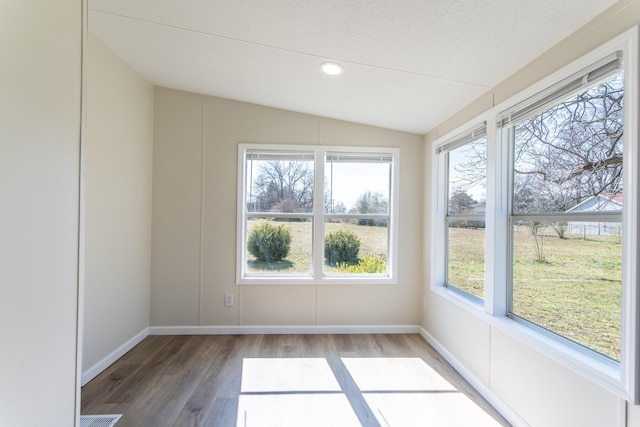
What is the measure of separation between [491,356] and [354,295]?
149 cm

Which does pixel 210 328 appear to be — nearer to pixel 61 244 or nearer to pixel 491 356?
pixel 61 244

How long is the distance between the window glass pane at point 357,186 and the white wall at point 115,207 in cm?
195

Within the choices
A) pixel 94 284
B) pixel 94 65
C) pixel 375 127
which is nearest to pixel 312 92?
pixel 375 127

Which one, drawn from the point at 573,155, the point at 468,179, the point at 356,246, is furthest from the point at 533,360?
the point at 356,246

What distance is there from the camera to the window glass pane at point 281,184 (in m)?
3.33

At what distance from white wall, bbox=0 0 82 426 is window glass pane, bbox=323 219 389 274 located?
7.89 ft

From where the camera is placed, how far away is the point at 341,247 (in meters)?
3.39

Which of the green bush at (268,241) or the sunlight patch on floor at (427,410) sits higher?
the green bush at (268,241)

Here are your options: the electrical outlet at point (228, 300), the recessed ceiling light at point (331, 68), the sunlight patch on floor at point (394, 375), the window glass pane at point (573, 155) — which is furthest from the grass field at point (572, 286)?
the electrical outlet at point (228, 300)

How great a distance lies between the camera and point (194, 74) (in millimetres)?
2727

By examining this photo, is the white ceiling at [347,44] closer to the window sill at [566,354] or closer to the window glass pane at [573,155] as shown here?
the window glass pane at [573,155]

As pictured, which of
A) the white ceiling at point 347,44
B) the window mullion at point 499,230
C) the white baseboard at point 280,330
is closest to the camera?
the white ceiling at point 347,44

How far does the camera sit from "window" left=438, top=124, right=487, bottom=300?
7.88 ft

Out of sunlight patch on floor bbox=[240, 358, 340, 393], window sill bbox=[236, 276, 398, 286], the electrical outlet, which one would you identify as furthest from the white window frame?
the electrical outlet
